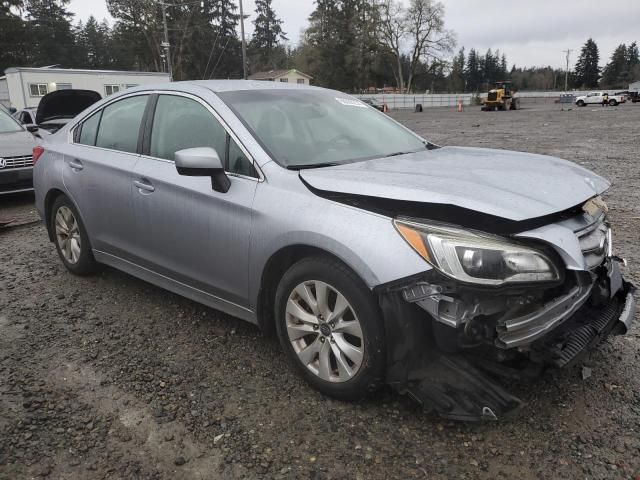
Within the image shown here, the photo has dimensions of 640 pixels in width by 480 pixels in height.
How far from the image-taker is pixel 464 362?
2.47 metres

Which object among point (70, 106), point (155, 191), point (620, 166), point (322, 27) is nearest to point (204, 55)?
point (322, 27)

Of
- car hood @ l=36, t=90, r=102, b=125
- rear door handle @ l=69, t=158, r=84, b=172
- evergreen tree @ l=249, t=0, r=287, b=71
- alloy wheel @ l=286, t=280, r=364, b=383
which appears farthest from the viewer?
evergreen tree @ l=249, t=0, r=287, b=71

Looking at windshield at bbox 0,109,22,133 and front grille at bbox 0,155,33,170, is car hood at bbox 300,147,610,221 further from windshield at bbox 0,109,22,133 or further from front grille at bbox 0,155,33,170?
windshield at bbox 0,109,22,133

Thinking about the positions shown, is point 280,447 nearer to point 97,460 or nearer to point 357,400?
point 357,400

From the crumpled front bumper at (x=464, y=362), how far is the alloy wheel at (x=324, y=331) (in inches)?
8.2

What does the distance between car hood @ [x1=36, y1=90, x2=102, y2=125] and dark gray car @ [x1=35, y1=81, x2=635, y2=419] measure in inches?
347

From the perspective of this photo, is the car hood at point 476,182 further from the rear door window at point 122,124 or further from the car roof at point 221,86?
the rear door window at point 122,124

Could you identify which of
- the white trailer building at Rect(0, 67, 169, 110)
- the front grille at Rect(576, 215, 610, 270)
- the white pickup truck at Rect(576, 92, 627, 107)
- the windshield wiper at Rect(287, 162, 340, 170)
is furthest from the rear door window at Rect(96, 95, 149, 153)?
the white pickup truck at Rect(576, 92, 627, 107)

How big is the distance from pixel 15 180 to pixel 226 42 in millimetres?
69560

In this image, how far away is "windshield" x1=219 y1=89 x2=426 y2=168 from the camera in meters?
A: 3.21

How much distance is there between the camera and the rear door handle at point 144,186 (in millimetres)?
3562

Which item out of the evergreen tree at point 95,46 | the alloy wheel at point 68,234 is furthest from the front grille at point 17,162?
the evergreen tree at point 95,46

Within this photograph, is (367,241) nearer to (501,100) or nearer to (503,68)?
(501,100)

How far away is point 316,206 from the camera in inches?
106
